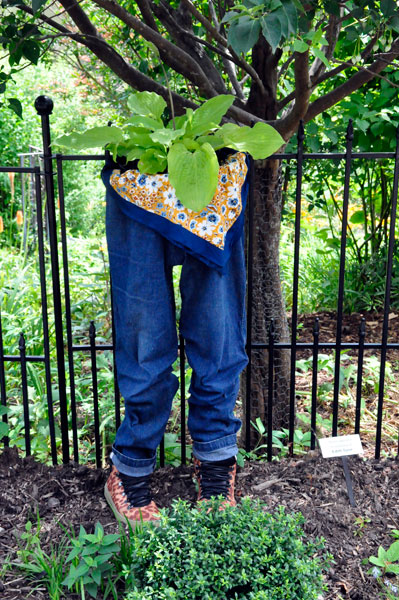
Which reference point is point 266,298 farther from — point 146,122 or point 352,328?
point 352,328

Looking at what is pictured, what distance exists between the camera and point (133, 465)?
7.23ft

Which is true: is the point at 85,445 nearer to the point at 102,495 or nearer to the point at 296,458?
the point at 102,495

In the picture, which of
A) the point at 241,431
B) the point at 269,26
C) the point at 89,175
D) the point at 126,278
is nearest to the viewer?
the point at 269,26

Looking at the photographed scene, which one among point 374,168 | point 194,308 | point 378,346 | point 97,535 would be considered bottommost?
point 97,535

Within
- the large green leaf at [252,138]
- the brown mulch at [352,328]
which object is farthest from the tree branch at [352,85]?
the brown mulch at [352,328]

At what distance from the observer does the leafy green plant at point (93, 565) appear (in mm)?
1832

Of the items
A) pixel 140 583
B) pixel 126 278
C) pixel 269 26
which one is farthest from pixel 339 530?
pixel 269 26

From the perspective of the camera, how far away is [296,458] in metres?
2.70

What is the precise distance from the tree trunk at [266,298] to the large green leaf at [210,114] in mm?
811

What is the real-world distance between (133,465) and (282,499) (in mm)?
592

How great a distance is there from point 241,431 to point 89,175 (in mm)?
6523

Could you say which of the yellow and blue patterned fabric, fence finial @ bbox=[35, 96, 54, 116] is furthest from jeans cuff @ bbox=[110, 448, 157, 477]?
fence finial @ bbox=[35, 96, 54, 116]

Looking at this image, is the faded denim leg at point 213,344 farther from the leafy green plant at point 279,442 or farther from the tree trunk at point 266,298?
the tree trunk at point 266,298

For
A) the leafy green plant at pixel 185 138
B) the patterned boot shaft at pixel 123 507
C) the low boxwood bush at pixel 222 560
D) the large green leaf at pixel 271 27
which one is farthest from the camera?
the patterned boot shaft at pixel 123 507
